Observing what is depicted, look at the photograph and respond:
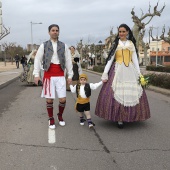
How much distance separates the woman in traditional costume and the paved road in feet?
1.00

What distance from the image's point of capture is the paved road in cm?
404

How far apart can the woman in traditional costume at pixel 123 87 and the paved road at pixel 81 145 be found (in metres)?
0.31

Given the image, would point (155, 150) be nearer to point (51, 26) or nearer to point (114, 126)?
point (114, 126)

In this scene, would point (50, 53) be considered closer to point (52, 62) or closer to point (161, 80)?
point (52, 62)

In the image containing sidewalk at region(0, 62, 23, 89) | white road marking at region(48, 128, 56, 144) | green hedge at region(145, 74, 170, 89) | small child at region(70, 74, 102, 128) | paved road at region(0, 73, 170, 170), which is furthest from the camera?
sidewalk at region(0, 62, 23, 89)

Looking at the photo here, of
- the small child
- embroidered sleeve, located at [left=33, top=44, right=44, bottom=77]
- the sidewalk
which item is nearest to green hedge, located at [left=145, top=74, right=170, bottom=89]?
the small child

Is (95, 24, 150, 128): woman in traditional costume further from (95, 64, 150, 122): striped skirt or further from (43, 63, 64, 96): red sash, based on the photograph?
(43, 63, 64, 96): red sash

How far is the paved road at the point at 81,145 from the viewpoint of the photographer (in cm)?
404

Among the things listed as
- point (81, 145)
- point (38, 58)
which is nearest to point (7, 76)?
point (38, 58)

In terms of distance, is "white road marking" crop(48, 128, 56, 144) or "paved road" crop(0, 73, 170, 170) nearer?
"paved road" crop(0, 73, 170, 170)

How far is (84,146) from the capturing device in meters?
4.79

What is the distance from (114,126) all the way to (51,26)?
2288 millimetres

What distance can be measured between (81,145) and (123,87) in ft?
4.86

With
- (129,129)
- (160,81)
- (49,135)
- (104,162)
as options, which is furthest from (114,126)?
(160,81)
